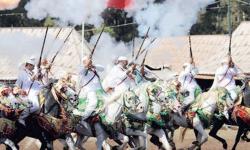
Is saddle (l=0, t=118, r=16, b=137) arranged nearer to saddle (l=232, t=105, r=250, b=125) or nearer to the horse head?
the horse head

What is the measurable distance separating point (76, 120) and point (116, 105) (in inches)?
37.7

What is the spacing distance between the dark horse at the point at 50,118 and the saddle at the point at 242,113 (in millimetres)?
4805

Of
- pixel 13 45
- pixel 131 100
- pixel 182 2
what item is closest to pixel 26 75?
pixel 131 100

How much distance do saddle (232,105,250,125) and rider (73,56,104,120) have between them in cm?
414

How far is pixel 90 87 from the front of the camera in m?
15.9

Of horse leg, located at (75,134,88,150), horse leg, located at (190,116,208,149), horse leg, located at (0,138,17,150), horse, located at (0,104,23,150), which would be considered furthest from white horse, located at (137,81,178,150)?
horse leg, located at (0,138,17,150)

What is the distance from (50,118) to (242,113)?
17.5 ft

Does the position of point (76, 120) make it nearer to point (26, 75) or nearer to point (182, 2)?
point (26, 75)

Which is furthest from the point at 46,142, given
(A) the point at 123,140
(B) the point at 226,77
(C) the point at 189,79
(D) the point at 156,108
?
(B) the point at 226,77

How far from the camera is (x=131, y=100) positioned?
16000 mm

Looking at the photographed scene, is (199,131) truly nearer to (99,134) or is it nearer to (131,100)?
(131,100)

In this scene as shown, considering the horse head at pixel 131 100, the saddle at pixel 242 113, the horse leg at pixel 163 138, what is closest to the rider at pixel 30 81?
the horse head at pixel 131 100

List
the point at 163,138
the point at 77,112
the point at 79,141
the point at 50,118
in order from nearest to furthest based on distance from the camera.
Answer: the point at 50,118 → the point at 77,112 → the point at 79,141 → the point at 163,138

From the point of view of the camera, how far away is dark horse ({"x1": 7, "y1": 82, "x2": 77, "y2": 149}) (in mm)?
15680
